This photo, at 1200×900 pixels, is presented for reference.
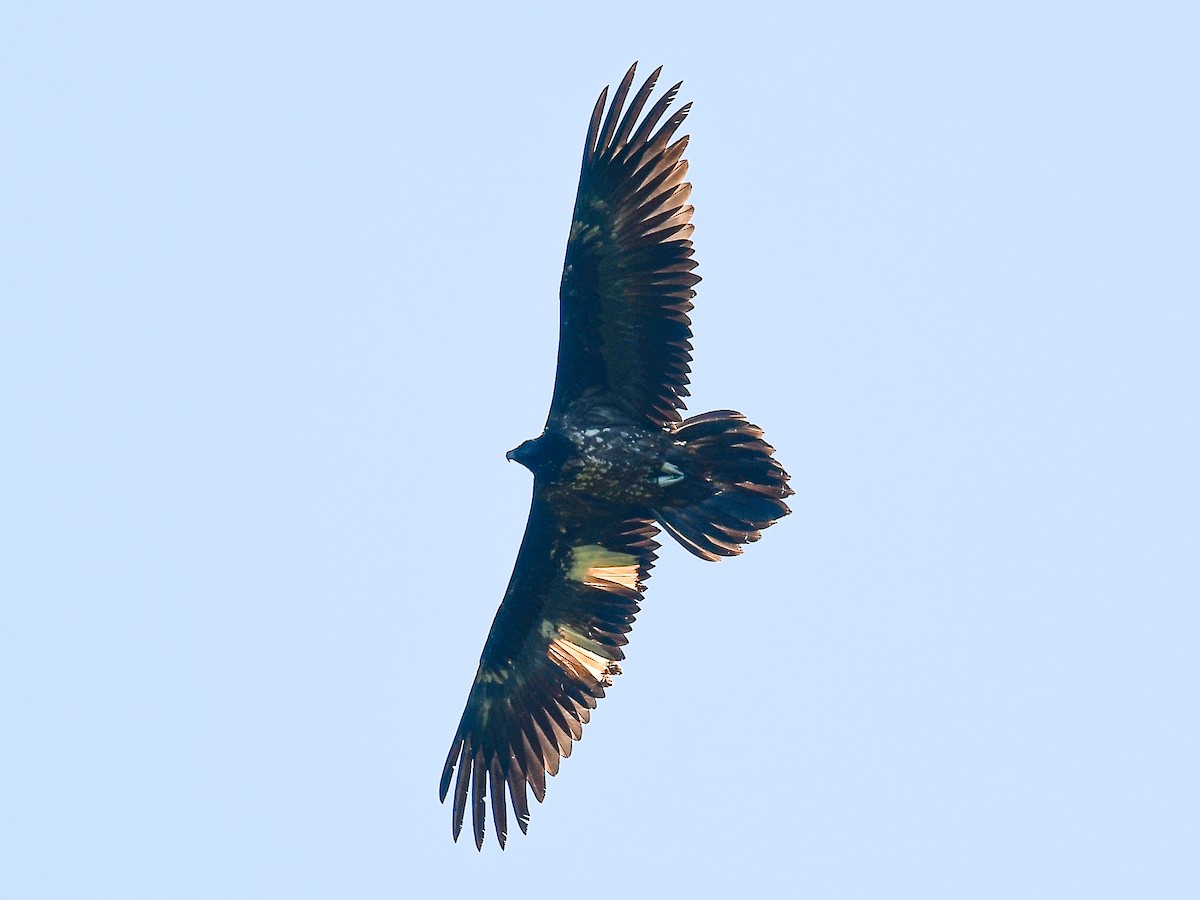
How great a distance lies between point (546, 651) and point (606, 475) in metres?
1.67

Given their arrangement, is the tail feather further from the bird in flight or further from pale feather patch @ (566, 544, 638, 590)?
pale feather patch @ (566, 544, 638, 590)

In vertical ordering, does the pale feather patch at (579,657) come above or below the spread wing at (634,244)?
below

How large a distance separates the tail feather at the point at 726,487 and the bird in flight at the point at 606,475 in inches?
0.4

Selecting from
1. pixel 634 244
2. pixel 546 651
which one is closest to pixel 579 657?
pixel 546 651

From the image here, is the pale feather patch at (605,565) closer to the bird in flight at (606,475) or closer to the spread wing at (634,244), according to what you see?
the bird in flight at (606,475)

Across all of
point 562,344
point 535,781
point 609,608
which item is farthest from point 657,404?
point 535,781

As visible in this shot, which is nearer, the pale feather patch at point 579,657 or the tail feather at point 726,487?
the tail feather at point 726,487

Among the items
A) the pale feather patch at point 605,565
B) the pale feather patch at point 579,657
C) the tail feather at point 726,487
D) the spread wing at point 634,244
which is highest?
the spread wing at point 634,244

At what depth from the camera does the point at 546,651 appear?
1565 centimetres

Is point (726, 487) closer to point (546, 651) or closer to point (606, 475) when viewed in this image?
point (606, 475)

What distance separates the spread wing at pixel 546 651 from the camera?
15.4 m

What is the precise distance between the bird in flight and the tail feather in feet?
0.03

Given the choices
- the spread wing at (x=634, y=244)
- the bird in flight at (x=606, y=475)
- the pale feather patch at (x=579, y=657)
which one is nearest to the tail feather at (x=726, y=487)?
the bird in flight at (x=606, y=475)

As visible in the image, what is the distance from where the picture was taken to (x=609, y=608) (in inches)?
610
